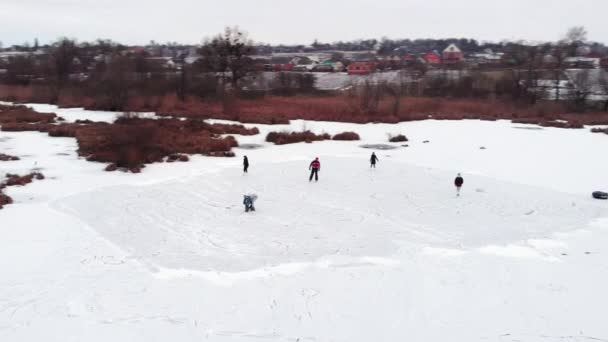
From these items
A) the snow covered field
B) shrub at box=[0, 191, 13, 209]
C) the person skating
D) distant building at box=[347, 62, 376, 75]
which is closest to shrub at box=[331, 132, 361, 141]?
the snow covered field

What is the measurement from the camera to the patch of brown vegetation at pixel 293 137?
26.8 metres

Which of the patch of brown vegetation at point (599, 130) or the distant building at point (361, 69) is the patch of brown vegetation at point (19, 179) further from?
the distant building at point (361, 69)

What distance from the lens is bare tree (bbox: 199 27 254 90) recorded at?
2039 inches

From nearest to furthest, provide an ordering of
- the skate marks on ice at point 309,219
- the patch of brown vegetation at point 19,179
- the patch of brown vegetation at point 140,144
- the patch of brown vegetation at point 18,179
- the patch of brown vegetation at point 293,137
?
1. the skate marks on ice at point 309,219
2. the patch of brown vegetation at point 18,179
3. the patch of brown vegetation at point 19,179
4. the patch of brown vegetation at point 140,144
5. the patch of brown vegetation at point 293,137

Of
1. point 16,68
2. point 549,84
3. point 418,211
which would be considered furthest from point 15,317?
point 16,68

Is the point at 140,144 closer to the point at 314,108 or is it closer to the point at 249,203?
the point at 249,203

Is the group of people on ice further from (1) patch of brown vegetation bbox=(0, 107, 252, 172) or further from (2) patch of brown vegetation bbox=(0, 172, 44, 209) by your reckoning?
(2) patch of brown vegetation bbox=(0, 172, 44, 209)

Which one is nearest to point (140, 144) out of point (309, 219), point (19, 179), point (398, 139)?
point (19, 179)

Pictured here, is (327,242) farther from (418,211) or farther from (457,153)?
(457,153)

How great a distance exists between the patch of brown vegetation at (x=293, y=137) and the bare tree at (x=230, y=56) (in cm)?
2498

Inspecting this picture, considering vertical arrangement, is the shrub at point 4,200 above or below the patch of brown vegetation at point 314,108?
below

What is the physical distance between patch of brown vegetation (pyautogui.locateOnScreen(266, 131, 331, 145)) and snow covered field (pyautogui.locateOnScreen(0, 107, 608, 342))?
5.75 m

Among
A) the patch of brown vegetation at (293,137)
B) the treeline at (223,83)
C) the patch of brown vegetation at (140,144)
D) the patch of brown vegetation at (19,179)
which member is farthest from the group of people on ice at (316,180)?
the treeline at (223,83)

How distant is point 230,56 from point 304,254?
43321mm
